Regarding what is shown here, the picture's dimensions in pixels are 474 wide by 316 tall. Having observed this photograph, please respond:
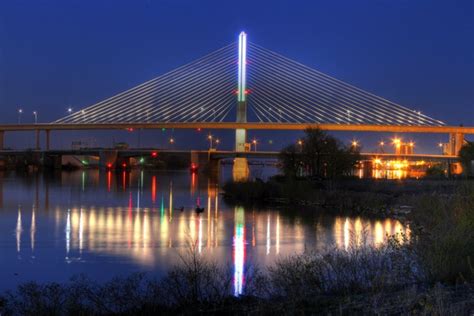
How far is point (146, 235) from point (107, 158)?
81.9 m

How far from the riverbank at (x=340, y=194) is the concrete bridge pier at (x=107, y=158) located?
6067 centimetres

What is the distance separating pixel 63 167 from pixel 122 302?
335ft

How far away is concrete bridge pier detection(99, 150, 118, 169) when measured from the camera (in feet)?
327

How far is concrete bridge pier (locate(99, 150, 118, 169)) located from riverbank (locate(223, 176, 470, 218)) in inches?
2389

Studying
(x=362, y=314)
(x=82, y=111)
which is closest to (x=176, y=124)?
(x=82, y=111)

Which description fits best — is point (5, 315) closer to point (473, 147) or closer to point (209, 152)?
point (473, 147)

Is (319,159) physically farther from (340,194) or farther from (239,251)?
(239,251)

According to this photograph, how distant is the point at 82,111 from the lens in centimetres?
9425

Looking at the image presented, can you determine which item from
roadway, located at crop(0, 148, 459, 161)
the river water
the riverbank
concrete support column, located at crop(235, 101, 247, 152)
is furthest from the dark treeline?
concrete support column, located at crop(235, 101, 247, 152)

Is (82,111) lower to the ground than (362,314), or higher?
higher

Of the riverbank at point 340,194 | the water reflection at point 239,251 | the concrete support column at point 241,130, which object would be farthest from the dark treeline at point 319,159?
the concrete support column at point 241,130

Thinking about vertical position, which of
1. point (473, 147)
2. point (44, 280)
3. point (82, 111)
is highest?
point (82, 111)

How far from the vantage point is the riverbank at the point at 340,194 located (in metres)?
30.5

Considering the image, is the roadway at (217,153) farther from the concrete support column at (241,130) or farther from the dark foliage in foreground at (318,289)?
the dark foliage in foreground at (318,289)
